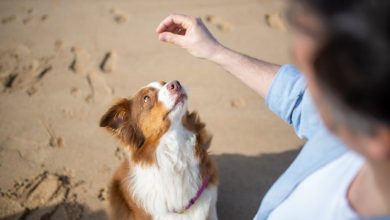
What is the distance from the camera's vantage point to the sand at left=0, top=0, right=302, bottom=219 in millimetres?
3174

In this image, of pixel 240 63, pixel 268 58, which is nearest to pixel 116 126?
pixel 240 63

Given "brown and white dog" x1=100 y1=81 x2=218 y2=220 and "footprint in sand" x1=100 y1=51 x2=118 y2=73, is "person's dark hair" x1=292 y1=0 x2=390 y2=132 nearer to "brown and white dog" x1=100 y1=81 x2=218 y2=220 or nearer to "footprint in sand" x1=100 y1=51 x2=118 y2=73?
"brown and white dog" x1=100 y1=81 x2=218 y2=220

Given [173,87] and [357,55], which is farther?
[173,87]

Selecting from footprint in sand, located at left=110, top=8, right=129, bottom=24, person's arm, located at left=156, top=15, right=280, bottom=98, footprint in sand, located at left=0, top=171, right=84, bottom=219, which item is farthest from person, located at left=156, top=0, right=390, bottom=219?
footprint in sand, located at left=110, top=8, right=129, bottom=24

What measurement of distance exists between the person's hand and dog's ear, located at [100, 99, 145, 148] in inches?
23.7

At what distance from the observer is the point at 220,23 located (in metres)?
4.69

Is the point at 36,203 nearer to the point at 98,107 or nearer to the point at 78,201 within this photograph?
the point at 78,201

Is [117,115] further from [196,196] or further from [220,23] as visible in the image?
[220,23]

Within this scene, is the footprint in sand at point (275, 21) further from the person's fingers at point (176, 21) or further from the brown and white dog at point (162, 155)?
the person's fingers at point (176, 21)

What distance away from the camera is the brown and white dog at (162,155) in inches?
96.1

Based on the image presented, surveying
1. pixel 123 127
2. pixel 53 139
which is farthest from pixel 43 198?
pixel 123 127

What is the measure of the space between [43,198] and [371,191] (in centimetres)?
262

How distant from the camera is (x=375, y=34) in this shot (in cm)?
65

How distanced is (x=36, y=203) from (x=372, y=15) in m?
2.93
